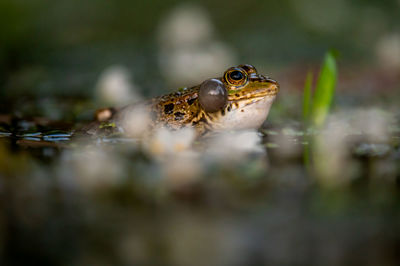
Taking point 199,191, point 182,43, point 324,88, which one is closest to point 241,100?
point 324,88

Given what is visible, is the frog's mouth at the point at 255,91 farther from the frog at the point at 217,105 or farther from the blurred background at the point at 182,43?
the blurred background at the point at 182,43

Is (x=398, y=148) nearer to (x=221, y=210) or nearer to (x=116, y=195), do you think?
(x=221, y=210)

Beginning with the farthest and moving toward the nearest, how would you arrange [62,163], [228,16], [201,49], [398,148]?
[228,16], [201,49], [398,148], [62,163]

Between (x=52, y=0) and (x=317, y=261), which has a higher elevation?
(x=52, y=0)

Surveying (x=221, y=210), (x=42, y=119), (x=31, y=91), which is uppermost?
(x=31, y=91)

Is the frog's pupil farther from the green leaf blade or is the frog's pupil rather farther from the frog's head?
the green leaf blade

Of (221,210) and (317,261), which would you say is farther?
(221,210)

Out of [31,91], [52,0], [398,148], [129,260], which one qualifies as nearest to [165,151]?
[129,260]

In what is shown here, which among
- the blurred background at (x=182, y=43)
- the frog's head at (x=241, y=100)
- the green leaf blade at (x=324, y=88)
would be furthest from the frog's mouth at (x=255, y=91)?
the blurred background at (x=182, y=43)
